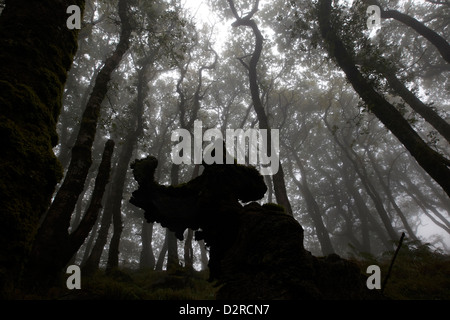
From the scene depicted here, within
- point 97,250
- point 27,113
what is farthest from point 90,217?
point 97,250

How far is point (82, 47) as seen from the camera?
25156mm

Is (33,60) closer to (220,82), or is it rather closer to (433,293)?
(433,293)

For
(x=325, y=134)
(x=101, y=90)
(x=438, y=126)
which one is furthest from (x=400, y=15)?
(x=325, y=134)

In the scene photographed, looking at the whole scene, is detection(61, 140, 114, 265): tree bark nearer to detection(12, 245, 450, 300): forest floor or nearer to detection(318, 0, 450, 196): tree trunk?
detection(12, 245, 450, 300): forest floor

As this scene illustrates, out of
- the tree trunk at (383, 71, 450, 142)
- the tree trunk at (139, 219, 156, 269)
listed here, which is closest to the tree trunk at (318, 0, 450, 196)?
the tree trunk at (383, 71, 450, 142)

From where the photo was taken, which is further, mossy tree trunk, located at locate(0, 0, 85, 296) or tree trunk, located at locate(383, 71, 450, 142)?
tree trunk, located at locate(383, 71, 450, 142)

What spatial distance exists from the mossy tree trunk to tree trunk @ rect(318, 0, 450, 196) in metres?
8.56

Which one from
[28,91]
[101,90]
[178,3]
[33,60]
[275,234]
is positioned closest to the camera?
[28,91]

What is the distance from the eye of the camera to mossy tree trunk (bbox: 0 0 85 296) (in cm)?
146

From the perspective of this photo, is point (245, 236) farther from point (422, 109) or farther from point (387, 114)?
point (422, 109)

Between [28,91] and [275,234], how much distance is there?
299cm

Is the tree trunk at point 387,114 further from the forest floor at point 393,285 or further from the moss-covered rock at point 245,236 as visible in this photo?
the moss-covered rock at point 245,236

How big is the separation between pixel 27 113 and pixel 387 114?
9557 mm

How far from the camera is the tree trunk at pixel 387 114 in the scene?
6.80m
